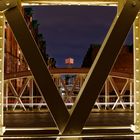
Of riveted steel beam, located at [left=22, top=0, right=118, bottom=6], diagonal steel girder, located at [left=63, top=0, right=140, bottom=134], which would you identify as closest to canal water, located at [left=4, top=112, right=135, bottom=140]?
diagonal steel girder, located at [left=63, top=0, right=140, bottom=134]

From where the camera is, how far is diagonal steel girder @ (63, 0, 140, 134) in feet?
17.7

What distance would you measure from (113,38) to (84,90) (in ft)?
2.63

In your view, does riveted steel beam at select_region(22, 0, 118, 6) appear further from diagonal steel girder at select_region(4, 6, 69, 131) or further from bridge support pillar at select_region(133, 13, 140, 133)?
diagonal steel girder at select_region(4, 6, 69, 131)

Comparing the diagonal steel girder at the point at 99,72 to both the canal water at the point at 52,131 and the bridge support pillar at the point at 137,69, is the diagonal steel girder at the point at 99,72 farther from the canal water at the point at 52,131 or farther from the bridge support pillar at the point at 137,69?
the bridge support pillar at the point at 137,69

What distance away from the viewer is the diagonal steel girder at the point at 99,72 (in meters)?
5.40

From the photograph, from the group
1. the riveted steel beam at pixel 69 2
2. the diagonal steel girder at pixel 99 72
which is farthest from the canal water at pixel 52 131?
the riveted steel beam at pixel 69 2

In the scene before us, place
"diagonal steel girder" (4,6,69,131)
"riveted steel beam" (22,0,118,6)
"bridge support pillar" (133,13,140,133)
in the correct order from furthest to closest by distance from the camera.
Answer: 1. "riveted steel beam" (22,0,118,6)
2. "bridge support pillar" (133,13,140,133)
3. "diagonal steel girder" (4,6,69,131)

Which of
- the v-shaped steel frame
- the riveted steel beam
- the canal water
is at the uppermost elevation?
the riveted steel beam

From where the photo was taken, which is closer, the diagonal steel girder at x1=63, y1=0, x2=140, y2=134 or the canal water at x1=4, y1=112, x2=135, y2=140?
the canal water at x1=4, y1=112, x2=135, y2=140

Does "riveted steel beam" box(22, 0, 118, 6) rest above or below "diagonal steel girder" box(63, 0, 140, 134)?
above

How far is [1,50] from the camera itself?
6035 mm

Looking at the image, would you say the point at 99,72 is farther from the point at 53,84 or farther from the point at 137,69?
the point at 137,69

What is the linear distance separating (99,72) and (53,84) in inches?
25.1

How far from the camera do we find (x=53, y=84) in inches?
212
